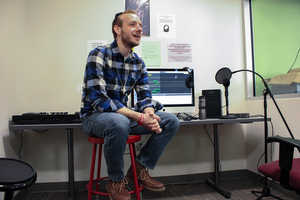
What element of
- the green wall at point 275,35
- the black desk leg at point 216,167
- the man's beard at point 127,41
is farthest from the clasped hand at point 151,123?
the green wall at point 275,35

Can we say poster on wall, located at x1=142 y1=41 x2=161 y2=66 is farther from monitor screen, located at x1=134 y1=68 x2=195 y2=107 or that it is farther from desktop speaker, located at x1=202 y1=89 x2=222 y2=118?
desktop speaker, located at x1=202 y1=89 x2=222 y2=118

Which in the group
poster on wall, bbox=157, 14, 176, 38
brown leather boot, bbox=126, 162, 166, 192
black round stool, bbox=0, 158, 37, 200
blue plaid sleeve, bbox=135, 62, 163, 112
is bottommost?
brown leather boot, bbox=126, 162, 166, 192

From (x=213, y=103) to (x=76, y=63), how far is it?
54.6 inches

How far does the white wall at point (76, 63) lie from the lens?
1.67 metres

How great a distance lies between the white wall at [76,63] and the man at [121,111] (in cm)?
66

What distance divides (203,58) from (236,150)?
3.57ft

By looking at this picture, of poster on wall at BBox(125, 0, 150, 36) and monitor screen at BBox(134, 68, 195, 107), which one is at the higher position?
poster on wall at BBox(125, 0, 150, 36)

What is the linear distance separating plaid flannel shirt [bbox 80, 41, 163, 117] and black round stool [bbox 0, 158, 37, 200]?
1.66 feet

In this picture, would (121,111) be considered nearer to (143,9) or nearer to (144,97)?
(144,97)

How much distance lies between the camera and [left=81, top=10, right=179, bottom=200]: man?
1076 millimetres

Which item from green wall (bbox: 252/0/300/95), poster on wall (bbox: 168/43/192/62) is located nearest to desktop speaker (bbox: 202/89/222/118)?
Result: poster on wall (bbox: 168/43/192/62)

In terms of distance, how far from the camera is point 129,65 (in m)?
1.43

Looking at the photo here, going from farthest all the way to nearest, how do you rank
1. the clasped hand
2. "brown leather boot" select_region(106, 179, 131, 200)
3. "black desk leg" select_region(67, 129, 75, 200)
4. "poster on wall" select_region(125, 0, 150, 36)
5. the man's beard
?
1. "poster on wall" select_region(125, 0, 150, 36)
2. "black desk leg" select_region(67, 129, 75, 200)
3. the man's beard
4. the clasped hand
5. "brown leather boot" select_region(106, 179, 131, 200)

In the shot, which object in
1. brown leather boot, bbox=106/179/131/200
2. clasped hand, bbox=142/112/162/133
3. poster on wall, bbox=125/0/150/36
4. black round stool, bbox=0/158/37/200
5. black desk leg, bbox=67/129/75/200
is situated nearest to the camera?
black round stool, bbox=0/158/37/200
